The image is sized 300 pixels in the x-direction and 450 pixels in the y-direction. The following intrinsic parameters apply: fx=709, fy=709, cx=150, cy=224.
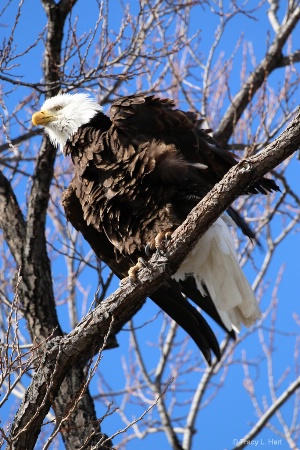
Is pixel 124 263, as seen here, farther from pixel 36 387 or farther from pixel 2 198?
pixel 36 387

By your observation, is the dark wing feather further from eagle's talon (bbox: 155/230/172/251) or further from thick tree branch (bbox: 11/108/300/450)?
thick tree branch (bbox: 11/108/300/450)

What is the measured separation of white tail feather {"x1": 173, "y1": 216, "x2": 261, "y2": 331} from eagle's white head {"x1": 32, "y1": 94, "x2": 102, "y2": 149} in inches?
41.9

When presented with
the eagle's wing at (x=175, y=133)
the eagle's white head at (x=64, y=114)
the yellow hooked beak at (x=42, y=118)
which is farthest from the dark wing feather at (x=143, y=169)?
the yellow hooked beak at (x=42, y=118)

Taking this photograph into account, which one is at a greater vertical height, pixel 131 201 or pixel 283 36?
pixel 283 36

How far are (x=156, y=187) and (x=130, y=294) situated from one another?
737 millimetres

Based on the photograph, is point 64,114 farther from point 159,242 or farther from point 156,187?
point 159,242

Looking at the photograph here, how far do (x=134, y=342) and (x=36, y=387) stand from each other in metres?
3.51

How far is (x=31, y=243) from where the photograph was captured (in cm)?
489

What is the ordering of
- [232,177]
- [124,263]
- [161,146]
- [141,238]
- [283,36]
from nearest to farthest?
[232,177]
[161,146]
[141,238]
[124,263]
[283,36]

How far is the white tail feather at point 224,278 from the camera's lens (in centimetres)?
429

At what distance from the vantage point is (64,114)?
455 centimetres

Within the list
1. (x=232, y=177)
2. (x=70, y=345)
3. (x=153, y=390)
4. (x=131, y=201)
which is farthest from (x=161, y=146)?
(x=153, y=390)

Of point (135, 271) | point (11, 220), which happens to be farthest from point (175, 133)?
point (11, 220)

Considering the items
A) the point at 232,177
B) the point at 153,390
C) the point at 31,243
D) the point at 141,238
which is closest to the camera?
the point at 232,177
